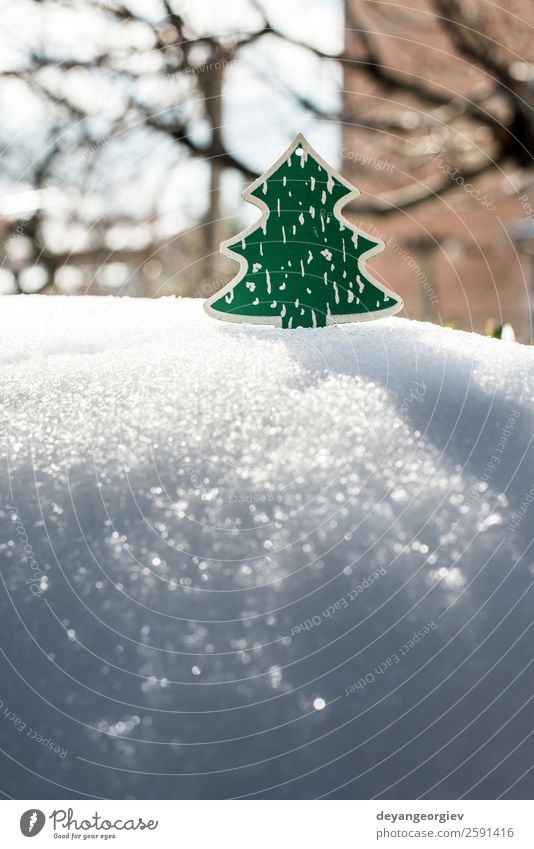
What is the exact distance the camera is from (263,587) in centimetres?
55

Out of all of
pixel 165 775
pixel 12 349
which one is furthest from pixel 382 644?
pixel 12 349

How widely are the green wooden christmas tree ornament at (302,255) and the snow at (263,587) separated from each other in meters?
0.25

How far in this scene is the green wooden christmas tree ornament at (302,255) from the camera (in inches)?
36.5

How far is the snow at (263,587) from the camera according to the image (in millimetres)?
516

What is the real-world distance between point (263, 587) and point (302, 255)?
510 mm

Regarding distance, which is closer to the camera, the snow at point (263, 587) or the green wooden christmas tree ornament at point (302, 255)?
the snow at point (263, 587)

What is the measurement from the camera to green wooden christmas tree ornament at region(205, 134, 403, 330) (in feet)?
3.04

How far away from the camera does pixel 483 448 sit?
2.12 feet

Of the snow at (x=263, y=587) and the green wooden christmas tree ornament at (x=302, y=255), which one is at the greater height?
the green wooden christmas tree ornament at (x=302, y=255)

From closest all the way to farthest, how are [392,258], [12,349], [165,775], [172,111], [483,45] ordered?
[165,775] → [12,349] → [172,111] → [483,45] → [392,258]

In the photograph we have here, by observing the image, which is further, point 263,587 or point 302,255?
point 302,255
